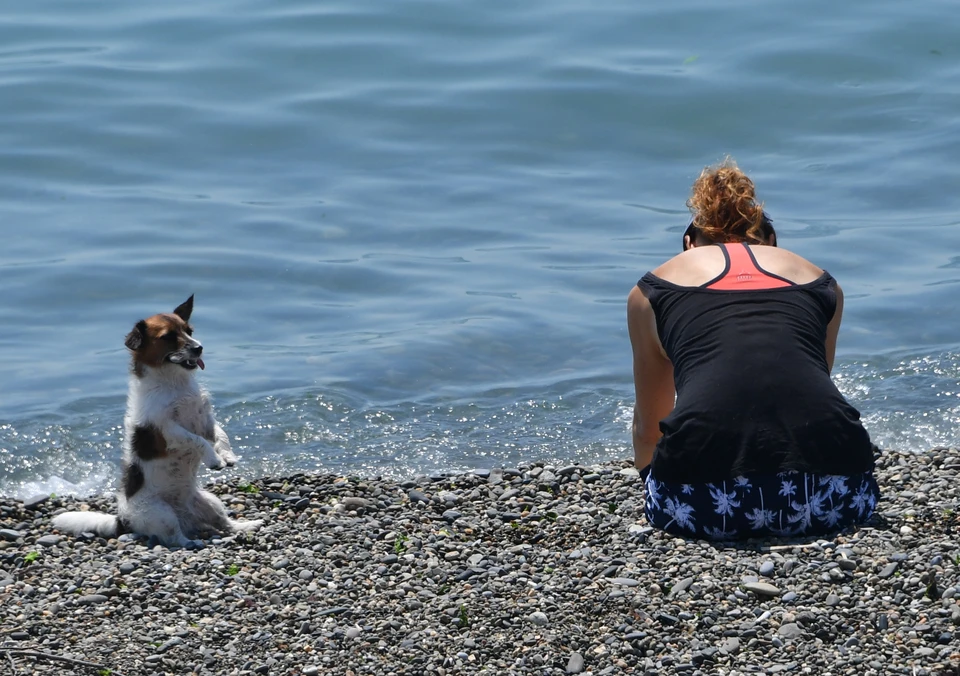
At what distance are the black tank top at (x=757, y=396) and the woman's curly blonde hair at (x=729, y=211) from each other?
46 cm

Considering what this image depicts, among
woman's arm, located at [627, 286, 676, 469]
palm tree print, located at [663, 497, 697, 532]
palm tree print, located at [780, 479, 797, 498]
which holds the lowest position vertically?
palm tree print, located at [663, 497, 697, 532]

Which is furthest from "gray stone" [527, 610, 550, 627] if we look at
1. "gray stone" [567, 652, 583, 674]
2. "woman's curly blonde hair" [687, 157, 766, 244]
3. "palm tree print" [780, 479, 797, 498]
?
"woman's curly blonde hair" [687, 157, 766, 244]

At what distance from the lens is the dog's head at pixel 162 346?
6.65 meters

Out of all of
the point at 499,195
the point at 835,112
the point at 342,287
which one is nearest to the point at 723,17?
the point at 835,112

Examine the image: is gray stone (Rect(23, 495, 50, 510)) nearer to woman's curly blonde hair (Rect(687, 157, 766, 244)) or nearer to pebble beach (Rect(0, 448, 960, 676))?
pebble beach (Rect(0, 448, 960, 676))

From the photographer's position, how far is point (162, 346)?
665 cm

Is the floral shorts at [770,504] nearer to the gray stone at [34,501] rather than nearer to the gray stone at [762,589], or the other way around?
the gray stone at [762,589]

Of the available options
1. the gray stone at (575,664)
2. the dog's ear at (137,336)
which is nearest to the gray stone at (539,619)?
the gray stone at (575,664)

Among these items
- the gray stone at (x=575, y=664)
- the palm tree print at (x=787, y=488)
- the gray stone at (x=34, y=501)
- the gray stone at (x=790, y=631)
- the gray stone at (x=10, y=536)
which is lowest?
the gray stone at (x=34, y=501)

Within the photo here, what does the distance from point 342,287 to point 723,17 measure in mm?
10640

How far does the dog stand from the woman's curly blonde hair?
263 centimetres

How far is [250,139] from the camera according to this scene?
53.6 ft

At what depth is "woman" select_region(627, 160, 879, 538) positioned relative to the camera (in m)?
5.26

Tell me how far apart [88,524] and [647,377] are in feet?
9.68
